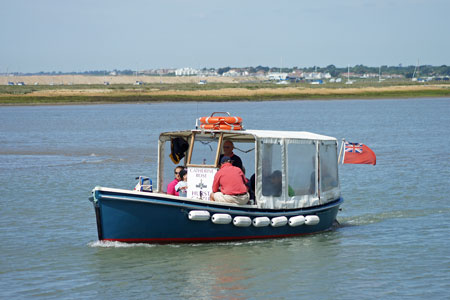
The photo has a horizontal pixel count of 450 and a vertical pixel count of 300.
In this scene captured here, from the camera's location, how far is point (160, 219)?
43.1ft

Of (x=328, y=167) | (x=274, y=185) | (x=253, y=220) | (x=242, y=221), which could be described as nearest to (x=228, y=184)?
(x=242, y=221)

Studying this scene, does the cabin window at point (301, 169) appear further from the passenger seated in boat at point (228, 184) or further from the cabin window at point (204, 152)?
the cabin window at point (204, 152)

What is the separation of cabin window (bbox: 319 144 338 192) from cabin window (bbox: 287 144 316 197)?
0.30 meters

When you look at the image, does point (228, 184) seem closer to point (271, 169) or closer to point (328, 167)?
point (271, 169)

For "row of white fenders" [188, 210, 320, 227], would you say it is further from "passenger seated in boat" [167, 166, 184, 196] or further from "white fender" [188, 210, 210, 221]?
"passenger seated in boat" [167, 166, 184, 196]

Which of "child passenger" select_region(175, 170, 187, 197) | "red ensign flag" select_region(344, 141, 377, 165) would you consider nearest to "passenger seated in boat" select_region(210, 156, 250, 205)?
"child passenger" select_region(175, 170, 187, 197)

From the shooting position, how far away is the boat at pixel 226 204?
12.9 metres

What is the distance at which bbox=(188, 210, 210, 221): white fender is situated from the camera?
1304 cm

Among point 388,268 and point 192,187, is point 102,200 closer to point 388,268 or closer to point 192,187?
point 192,187

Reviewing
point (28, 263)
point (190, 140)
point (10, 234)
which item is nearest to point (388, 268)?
point (190, 140)

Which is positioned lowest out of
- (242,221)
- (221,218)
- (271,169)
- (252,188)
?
(242,221)

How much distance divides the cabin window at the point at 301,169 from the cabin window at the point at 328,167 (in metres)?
0.30

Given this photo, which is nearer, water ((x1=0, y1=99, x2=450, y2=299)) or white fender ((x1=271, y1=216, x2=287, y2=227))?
water ((x1=0, y1=99, x2=450, y2=299))

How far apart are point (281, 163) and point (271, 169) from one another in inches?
10.8
